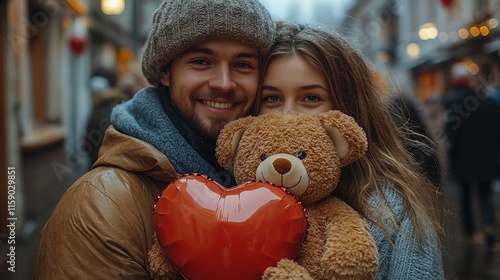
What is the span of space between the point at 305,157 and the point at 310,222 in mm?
214

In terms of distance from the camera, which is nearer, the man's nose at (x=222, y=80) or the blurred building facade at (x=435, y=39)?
Result: the man's nose at (x=222, y=80)

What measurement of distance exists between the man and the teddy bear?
0.48 ft

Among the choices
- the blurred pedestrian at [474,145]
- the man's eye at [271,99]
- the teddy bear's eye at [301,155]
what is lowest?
the blurred pedestrian at [474,145]

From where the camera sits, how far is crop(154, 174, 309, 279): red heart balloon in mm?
1627

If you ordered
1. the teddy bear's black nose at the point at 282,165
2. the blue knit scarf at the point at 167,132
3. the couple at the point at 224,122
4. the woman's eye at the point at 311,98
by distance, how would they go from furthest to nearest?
1. the woman's eye at the point at 311,98
2. the blue knit scarf at the point at 167,132
3. the couple at the point at 224,122
4. the teddy bear's black nose at the point at 282,165

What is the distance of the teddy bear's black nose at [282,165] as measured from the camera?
171 centimetres

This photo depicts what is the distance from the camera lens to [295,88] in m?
2.16

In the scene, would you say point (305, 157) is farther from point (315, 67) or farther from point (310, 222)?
point (315, 67)

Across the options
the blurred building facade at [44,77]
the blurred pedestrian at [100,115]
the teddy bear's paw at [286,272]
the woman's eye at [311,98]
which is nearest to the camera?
the teddy bear's paw at [286,272]

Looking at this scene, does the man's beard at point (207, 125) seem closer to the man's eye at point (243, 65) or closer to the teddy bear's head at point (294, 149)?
the man's eye at point (243, 65)

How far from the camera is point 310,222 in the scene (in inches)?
71.3

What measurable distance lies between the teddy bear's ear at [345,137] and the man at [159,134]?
498 mm

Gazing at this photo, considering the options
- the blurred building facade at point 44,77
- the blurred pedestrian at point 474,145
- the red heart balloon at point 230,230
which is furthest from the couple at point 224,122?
the blurred pedestrian at point 474,145

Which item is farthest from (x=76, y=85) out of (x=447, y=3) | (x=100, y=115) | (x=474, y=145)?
(x=474, y=145)
